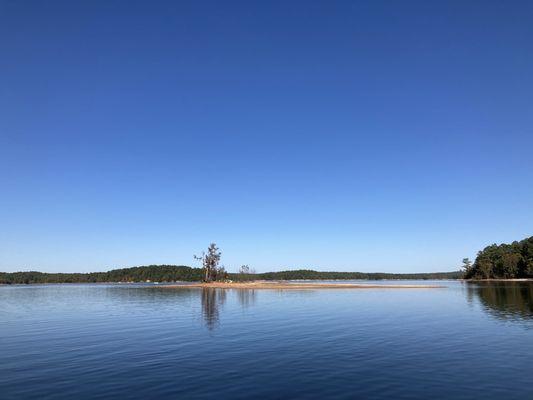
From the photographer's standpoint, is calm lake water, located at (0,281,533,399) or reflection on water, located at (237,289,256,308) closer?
calm lake water, located at (0,281,533,399)

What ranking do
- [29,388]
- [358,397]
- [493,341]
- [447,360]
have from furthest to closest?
[493,341] < [447,360] < [29,388] < [358,397]

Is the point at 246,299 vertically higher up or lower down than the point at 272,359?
higher up

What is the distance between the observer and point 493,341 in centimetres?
3841

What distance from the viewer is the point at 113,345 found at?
3897 cm

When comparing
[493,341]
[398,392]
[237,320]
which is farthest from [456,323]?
[398,392]

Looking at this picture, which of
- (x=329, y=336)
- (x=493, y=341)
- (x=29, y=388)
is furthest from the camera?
(x=329, y=336)

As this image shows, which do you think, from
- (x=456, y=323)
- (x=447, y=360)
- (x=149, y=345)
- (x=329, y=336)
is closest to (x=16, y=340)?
(x=149, y=345)

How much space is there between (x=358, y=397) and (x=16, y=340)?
38.4 meters

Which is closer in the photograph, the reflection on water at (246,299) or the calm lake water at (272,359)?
the calm lake water at (272,359)

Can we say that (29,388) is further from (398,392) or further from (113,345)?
(398,392)

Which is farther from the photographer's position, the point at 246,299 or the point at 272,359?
the point at 246,299

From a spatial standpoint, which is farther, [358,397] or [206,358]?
[206,358]

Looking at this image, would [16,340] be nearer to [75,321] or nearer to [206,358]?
[75,321]

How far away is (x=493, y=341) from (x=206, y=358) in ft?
90.8
